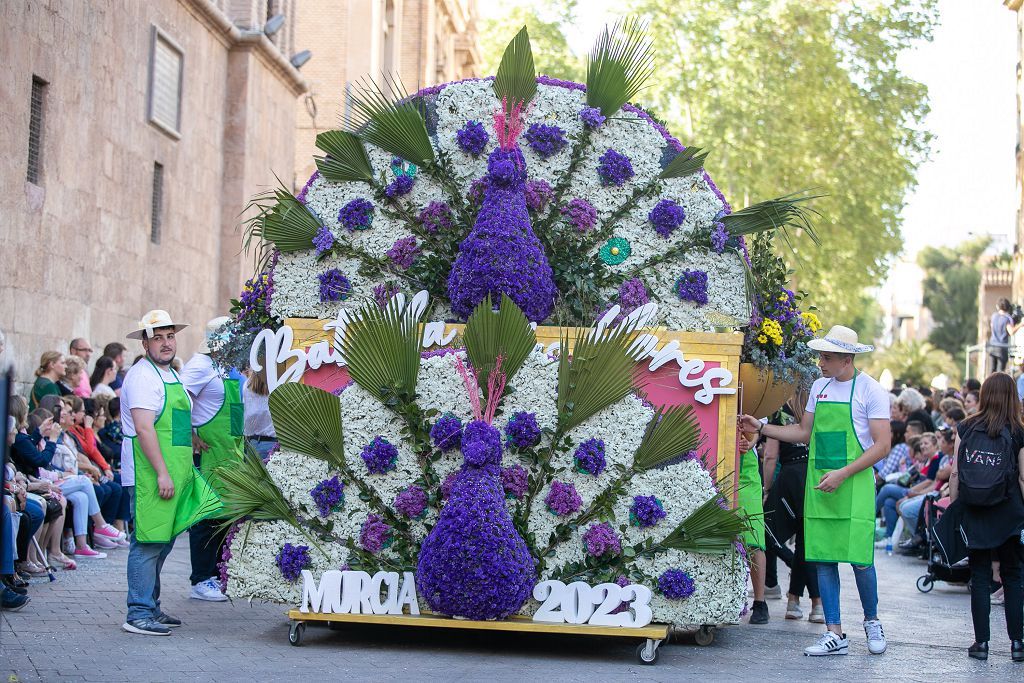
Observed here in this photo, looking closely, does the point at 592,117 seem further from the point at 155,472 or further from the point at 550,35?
→ the point at 550,35

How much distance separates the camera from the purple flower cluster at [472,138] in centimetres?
964

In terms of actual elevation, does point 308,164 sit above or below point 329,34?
below

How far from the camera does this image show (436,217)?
31.7 feet

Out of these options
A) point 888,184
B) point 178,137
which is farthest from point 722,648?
point 888,184

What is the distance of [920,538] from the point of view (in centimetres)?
1675

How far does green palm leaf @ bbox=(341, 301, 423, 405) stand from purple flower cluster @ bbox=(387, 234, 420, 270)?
33.4 inches

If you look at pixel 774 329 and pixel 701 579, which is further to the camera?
pixel 774 329

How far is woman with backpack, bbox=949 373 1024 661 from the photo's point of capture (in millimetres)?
9195

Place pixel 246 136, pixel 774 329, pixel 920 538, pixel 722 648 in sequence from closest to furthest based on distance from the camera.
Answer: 1. pixel 722 648
2. pixel 774 329
3. pixel 920 538
4. pixel 246 136

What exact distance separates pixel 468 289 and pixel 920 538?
9664 millimetres

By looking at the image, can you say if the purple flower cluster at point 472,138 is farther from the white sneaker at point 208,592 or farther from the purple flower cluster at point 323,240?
the white sneaker at point 208,592

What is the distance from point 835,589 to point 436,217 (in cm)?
364

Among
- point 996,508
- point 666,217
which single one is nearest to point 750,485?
point 996,508

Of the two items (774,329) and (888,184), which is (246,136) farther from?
(888,184)
